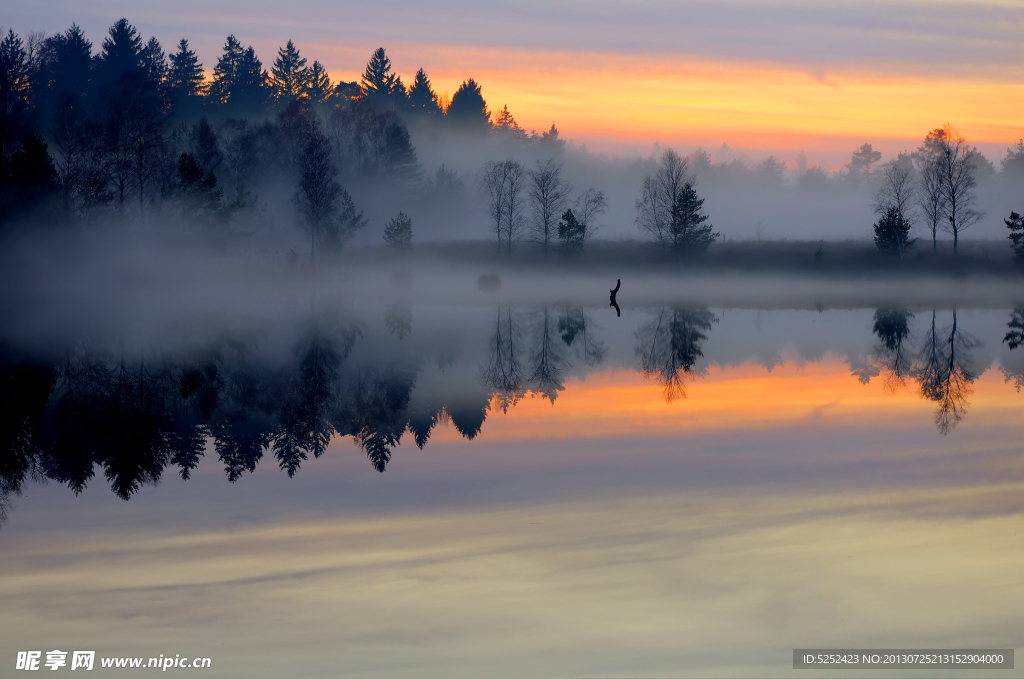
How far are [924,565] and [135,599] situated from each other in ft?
26.8

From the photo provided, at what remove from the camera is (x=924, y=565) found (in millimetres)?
10164

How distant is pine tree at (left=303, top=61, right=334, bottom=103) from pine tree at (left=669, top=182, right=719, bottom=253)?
65151 millimetres

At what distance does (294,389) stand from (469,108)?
132 metres

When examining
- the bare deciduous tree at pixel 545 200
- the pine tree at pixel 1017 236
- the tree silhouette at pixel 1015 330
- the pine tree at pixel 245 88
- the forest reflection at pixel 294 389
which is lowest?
the forest reflection at pixel 294 389

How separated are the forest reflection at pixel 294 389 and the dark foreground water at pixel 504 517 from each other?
0.47 feet

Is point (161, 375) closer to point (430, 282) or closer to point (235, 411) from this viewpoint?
point (235, 411)

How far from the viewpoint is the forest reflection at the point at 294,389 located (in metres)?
16.0

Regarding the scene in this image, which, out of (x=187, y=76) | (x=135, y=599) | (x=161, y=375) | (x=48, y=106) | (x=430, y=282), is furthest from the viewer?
(x=187, y=76)

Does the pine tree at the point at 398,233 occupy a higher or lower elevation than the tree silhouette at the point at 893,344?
higher

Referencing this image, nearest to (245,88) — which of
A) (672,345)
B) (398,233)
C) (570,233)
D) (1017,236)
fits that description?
(398,233)

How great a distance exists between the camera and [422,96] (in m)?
146

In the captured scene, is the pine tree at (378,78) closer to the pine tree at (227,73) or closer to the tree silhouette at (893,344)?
the pine tree at (227,73)

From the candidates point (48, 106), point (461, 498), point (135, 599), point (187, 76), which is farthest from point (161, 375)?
point (187, 76)

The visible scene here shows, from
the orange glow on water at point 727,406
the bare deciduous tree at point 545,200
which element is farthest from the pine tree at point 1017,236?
the orange glow on water at point 727,406
